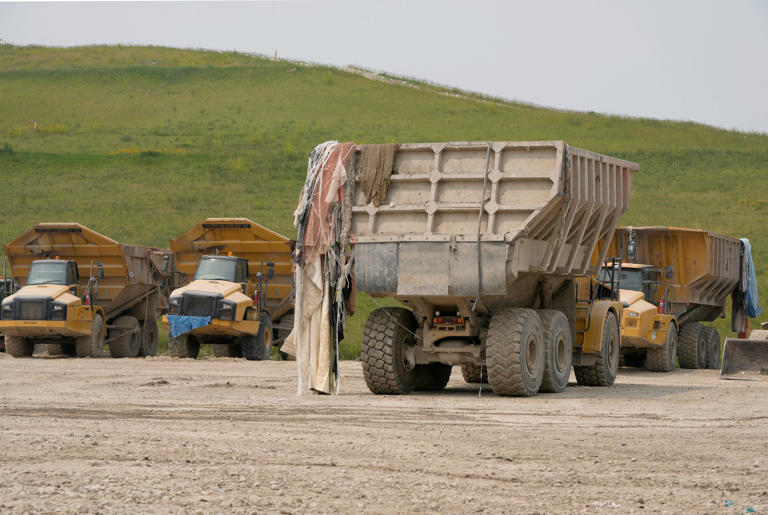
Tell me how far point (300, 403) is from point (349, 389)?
2.78 meters

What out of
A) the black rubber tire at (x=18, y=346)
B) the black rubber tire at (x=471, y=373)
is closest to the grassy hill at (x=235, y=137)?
the black rubber tire at (x=18, y=346)

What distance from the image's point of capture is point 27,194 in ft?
187

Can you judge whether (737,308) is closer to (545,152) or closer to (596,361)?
(596,361)

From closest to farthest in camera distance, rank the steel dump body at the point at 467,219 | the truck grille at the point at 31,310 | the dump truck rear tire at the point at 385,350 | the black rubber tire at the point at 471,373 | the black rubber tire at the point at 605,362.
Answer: the steel dump body at the point at 467,219 < the dump truck rear tire at the point at 385,350 < the black rubber tire at the point at 605,362 < the black rubber tire at the point at 471,373 < the truck grille at the point at 31,310

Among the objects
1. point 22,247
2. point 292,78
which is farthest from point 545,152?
point 292,78

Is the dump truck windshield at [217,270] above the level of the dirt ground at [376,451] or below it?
above

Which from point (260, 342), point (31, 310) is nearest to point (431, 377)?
point (260, 342)

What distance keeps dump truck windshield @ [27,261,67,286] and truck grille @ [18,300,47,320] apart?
1054mm

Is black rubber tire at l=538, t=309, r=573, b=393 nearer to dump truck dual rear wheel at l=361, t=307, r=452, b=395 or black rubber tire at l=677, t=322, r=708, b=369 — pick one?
dump truck dual rear wheel at l=361, t=307, r=452, b=395

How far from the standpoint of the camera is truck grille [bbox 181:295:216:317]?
81.4 ft

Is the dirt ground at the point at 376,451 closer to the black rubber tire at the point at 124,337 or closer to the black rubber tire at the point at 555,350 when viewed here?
the black rubber tire at the point at 555,350

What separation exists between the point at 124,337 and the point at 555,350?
15074 millimetres

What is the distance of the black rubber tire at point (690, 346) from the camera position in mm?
24906

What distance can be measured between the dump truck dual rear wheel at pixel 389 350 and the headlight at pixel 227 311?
31.9ft
